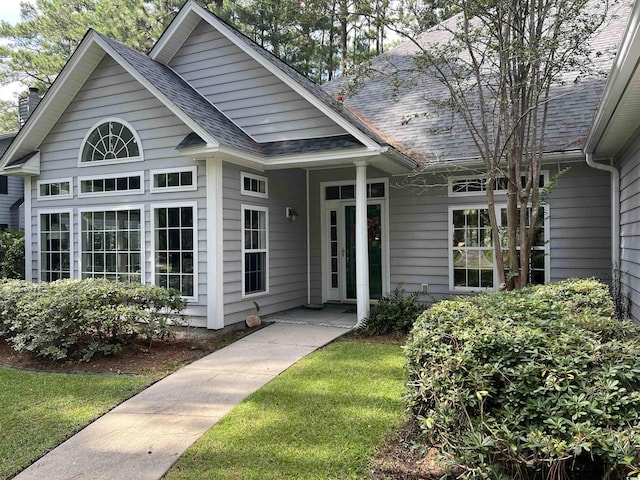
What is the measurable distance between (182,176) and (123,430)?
14.3 feet

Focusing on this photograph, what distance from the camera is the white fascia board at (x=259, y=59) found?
6973 mm

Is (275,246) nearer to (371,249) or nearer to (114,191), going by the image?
(371,249)

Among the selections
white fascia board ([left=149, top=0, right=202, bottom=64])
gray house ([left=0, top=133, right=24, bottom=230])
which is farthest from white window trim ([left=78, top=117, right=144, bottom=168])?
gray house ([left=0, top=133, right=24, bottom=230])

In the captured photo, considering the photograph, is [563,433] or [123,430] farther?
[123,430]

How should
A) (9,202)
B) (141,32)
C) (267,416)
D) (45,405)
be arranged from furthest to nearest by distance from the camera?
(9,202), (141,32), (45,405), (267,416)

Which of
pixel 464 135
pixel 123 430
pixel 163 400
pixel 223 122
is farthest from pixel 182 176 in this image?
pixel 464 135

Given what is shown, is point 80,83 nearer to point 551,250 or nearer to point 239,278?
point 239,278

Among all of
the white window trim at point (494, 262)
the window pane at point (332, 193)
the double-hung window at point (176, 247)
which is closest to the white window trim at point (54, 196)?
the double-hung window at point (176, 247)

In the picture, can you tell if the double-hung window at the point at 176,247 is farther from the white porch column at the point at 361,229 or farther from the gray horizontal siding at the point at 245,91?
the white porch column at the point at 361,229

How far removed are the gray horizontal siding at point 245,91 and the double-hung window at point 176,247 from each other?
1988 mm

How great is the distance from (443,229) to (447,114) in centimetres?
242

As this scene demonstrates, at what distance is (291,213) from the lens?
8930 millimetres

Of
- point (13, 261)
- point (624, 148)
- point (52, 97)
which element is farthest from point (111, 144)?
point (624, 148)

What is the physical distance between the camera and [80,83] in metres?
8.09
